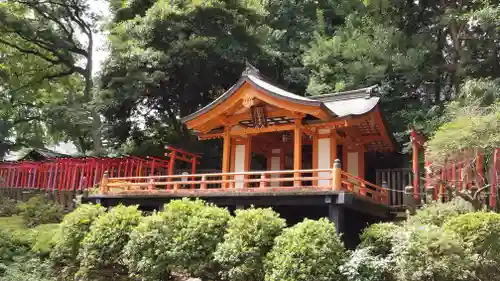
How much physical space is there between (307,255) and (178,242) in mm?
3442

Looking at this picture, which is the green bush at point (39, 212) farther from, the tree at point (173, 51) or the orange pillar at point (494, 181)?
the orange pillar at point (494, 181)

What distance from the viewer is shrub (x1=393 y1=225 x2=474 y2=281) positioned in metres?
8.44

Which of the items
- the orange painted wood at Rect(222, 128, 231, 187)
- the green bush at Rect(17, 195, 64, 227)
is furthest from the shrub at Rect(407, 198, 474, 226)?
the green bush at Rect(17, 195, 64, 227)

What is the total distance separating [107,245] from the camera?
1209cm

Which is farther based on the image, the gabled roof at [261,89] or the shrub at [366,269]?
the gabled roof at [261,89]

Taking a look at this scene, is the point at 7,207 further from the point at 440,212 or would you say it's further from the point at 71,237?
the point at 440,212

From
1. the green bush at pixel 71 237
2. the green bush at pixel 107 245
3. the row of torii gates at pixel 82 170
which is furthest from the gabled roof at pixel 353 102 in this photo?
the green bush at pixel 71 237

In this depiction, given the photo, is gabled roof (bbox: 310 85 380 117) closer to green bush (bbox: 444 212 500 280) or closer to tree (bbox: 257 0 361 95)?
green bush (bbox: 444 212 500 280)

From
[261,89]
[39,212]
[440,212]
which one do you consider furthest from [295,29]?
[440,212]

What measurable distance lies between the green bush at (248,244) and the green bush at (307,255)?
301 millimetres

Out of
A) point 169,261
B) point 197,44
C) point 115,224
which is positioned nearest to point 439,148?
point 169,261

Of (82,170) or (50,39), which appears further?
(50,39)

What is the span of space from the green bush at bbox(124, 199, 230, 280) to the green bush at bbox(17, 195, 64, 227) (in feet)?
27.8

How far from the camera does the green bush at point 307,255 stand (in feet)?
29.7
